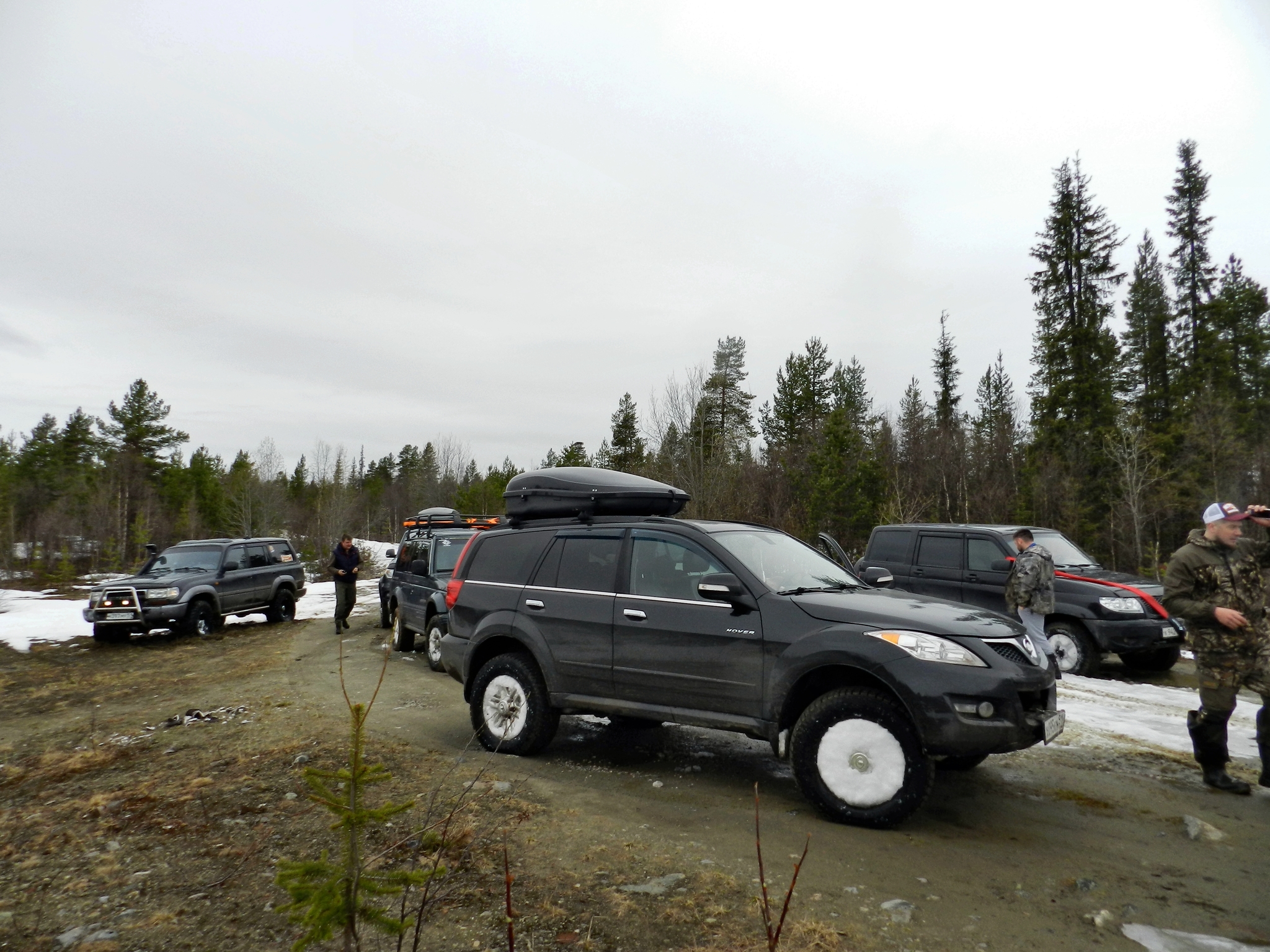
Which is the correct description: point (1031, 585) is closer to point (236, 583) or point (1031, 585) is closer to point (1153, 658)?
point (1153, 658)

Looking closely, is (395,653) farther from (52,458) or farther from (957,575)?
(52,458)

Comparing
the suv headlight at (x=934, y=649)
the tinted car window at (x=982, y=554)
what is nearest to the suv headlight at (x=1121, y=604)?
the tinted car window at (x=982, y=554)

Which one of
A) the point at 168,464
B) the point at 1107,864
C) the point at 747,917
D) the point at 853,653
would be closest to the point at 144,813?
the point at 747,917

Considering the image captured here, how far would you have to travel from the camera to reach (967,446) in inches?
1512

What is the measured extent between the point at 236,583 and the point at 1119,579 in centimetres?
1608

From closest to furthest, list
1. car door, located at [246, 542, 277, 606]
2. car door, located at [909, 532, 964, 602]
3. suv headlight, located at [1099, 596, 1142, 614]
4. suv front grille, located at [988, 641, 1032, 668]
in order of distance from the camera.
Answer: suv front grille, located at [988, 641, 1032, 668]
suv headlight, located at [1099, 596, 1142, 614]
car door, located at [909, 532, 964, 602]
car door, located at [246, 542, 277, 606]

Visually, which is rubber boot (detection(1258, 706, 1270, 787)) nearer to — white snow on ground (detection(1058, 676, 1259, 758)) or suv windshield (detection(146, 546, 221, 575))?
white snow on ground (detection(1058, 676, 1259, 758))

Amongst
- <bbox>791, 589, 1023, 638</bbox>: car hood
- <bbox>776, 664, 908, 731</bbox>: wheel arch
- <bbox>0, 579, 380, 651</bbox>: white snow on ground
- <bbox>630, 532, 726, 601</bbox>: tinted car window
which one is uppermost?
<bbox>630, 532, 726, 601</bbox>: tinted car window

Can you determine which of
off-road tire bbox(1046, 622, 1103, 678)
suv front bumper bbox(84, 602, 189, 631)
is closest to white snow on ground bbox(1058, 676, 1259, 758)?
off-road tire bbox(1046, 622, 1103, 678)

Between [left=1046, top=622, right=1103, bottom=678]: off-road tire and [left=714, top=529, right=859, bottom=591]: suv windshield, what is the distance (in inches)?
215

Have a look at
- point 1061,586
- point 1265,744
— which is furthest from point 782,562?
point 1061,586

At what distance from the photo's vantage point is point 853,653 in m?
4.43

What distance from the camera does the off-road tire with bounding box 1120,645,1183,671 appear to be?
372 inches

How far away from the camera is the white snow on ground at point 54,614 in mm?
15492
